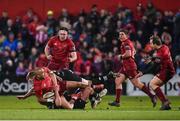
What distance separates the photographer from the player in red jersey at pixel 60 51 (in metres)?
21.7

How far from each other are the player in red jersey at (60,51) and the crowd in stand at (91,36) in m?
8.44

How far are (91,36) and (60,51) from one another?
1075 cm

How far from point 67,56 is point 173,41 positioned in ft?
34.6

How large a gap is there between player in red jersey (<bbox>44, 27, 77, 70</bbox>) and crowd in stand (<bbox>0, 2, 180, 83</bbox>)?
27.7 ft

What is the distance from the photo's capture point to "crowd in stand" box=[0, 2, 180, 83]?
31.0m

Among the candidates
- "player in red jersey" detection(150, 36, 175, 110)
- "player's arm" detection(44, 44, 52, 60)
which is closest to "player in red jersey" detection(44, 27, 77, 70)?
"player's arm" detection(44, 44, 52, 60)

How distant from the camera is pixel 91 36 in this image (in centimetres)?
3256

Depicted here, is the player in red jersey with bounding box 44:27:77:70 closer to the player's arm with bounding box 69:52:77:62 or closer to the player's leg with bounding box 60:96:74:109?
the player's arm with bounding box 69:52:77:62

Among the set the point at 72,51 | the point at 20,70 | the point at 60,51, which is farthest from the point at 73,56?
the point at 20,70

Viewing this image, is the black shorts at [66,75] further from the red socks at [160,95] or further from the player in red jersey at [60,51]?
the red socks at [160,95]

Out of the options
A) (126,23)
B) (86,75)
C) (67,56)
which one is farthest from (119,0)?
(67,56)

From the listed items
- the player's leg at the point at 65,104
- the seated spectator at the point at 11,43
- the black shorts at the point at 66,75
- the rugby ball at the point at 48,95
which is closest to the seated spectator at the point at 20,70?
the seated spectator at the point at 11,43

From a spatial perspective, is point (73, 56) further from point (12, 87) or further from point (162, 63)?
point (12, 87)

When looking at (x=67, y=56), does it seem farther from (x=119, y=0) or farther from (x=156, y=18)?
(x=119, y=0)
